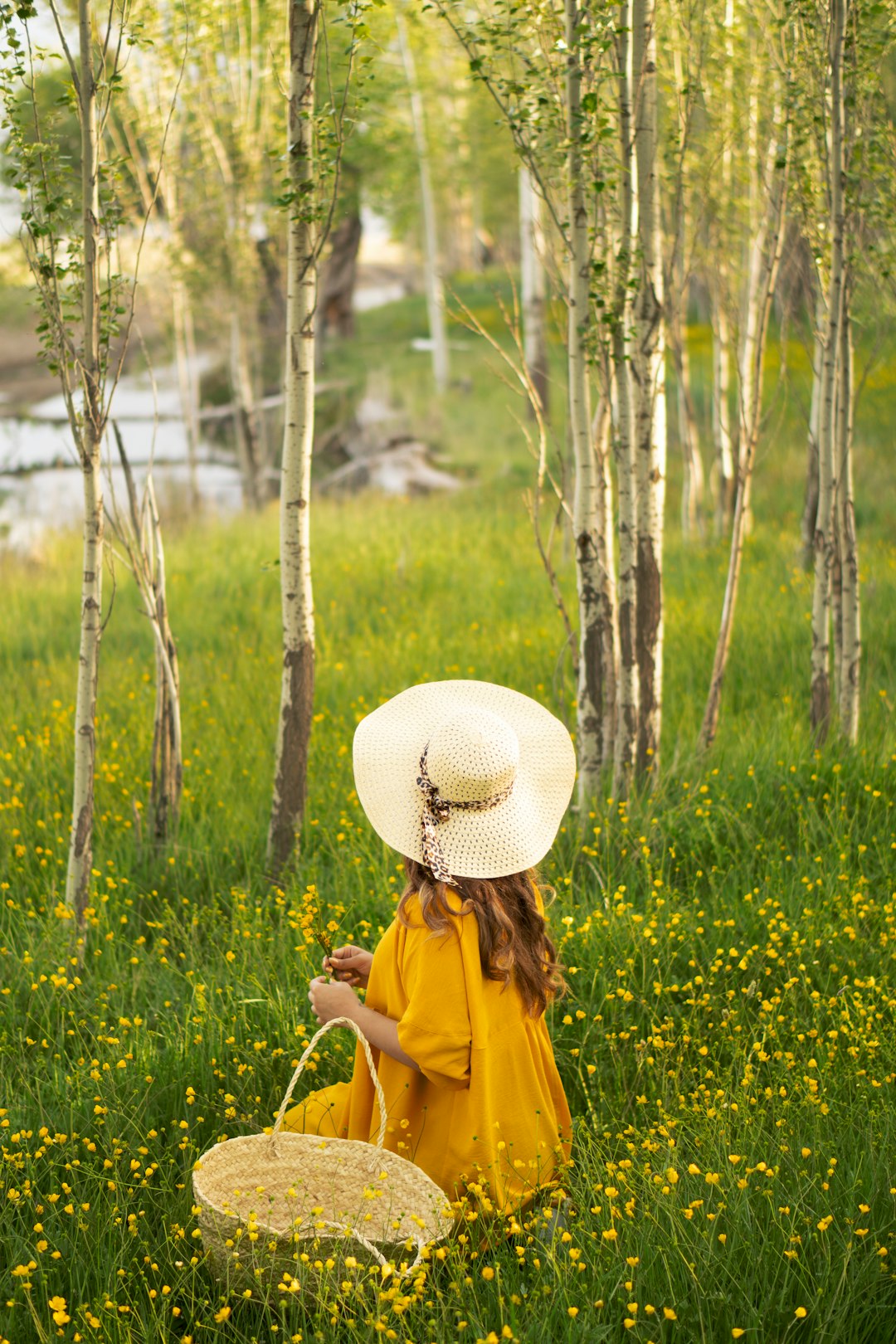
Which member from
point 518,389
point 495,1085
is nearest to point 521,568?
point 518,389

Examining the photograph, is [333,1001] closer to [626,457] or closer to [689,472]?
[626,457]

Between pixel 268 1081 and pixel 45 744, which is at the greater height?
pixel 45 744

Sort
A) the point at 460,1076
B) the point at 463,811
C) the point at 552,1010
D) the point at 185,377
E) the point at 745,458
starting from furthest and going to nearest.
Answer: the point at 185,377, the point at 745,458, the point at 552,1010, the point at 463,811, the point at 460,1076

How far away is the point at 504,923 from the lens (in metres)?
2.44

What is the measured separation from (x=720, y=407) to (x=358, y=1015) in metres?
9.01

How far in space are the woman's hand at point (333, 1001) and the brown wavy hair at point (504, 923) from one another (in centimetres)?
25

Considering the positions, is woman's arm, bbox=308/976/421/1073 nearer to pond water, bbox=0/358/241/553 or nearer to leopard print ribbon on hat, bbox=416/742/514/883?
leopard print ribbon on hat, bbox=416/742/514/883

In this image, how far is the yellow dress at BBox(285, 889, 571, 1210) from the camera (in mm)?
2350

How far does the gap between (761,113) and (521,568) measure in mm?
3878

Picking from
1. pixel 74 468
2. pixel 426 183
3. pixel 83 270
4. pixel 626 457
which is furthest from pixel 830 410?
pixel 74 468

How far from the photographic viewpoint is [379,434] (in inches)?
716

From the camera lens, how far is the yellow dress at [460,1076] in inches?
92.5

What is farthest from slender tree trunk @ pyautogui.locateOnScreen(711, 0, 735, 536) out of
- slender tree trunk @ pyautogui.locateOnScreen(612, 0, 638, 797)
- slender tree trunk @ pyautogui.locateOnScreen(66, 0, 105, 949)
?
slender tree trunk @ pyautogui.locateOnScreen(66, 0, 105, 949)

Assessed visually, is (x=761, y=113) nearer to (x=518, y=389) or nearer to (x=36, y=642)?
(x=518, y=389)
